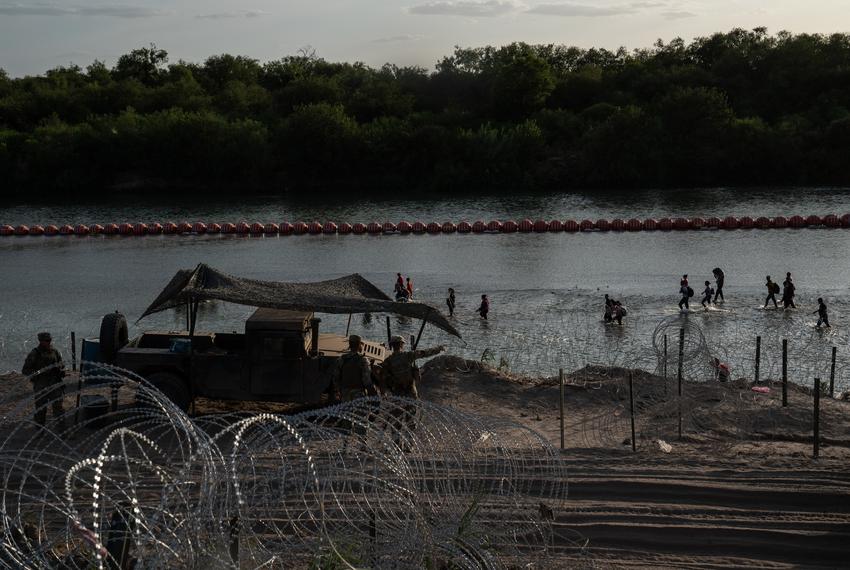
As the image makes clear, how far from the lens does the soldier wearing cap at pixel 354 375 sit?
1728 centimetres

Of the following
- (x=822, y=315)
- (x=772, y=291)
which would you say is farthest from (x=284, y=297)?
(x=772, y=291)

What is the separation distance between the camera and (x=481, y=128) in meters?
92.5

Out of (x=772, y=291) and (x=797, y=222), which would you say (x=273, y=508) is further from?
(x=797, y=222)

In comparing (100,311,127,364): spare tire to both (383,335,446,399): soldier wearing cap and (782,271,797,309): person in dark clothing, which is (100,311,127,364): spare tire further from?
(782,271,797,309): person in dark clothing

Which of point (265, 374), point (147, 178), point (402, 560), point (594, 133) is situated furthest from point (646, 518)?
point (147, 178)

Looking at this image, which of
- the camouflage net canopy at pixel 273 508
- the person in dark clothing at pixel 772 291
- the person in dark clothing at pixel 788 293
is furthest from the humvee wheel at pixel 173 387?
the person in dark clothing at pixel 788 293

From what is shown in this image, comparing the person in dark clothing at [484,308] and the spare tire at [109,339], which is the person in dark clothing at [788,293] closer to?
the person in dark clothing at [484,308]

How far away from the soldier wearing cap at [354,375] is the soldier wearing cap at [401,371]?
297 mm

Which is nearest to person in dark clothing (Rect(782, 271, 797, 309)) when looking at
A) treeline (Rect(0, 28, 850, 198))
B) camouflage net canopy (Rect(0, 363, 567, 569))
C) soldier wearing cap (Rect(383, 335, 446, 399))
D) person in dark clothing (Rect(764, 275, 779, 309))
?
person in dark clothing (Rect(764, 275, 779, 309))

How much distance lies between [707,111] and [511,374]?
70650 mm

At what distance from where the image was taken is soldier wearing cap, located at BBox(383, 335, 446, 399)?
17.1m

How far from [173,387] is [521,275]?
82.7 ft

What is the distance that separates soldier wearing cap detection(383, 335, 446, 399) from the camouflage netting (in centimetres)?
110

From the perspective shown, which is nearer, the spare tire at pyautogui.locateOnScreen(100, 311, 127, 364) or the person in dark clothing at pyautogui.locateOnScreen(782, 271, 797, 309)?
the spare tire at pyautogui.locateOnScreen(100, 311, 127, 364)
